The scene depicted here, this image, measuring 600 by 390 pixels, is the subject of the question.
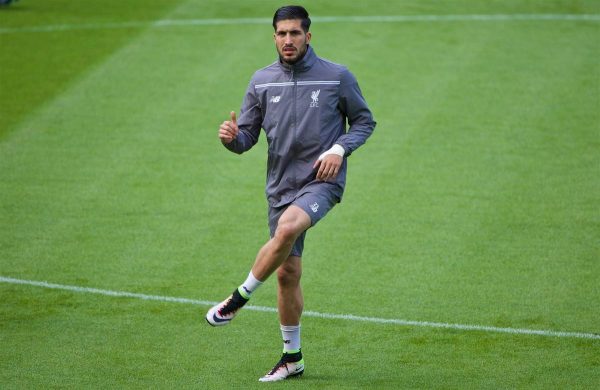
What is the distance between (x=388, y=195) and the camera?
12.4 m

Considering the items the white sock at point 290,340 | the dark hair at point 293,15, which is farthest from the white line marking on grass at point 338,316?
the dark hair at point 293,15

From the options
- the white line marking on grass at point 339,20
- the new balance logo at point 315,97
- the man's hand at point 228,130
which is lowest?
the white line marking on grass at point 339,20

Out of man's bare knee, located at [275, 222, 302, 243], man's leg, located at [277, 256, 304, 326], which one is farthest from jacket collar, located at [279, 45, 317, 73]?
man's leg, located at [277, 256, 304, 326]

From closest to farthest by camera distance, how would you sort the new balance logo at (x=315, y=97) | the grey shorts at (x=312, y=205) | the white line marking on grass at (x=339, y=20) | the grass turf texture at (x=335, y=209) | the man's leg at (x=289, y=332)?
the grey shorts at (x=312, y=205) < the new balance logo at (x=315, y=97) < the man's leg at (x=289, y=332) < the grass turf texture at (x=335, y=209) < the white line marking on grass at (x=339, y=20)

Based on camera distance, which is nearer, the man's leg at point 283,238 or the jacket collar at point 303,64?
the man's leg at point 283,238

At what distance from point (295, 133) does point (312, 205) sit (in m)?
0.54

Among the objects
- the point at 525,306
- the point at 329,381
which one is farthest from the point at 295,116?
the point at 525,306

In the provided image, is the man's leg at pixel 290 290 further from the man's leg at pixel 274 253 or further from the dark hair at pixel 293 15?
the dark hair at pixel 293 15

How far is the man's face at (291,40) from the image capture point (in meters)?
7.75

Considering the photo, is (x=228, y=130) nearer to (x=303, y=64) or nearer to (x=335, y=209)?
(x=303, y=64)

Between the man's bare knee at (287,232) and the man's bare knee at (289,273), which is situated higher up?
the man's bare knee at (287,232)

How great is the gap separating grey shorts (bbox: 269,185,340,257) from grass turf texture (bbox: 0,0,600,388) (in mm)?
1026

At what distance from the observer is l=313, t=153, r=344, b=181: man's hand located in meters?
7.62

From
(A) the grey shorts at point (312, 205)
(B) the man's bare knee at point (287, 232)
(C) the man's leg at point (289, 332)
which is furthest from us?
(C) the man's leg at point (289, 332)
